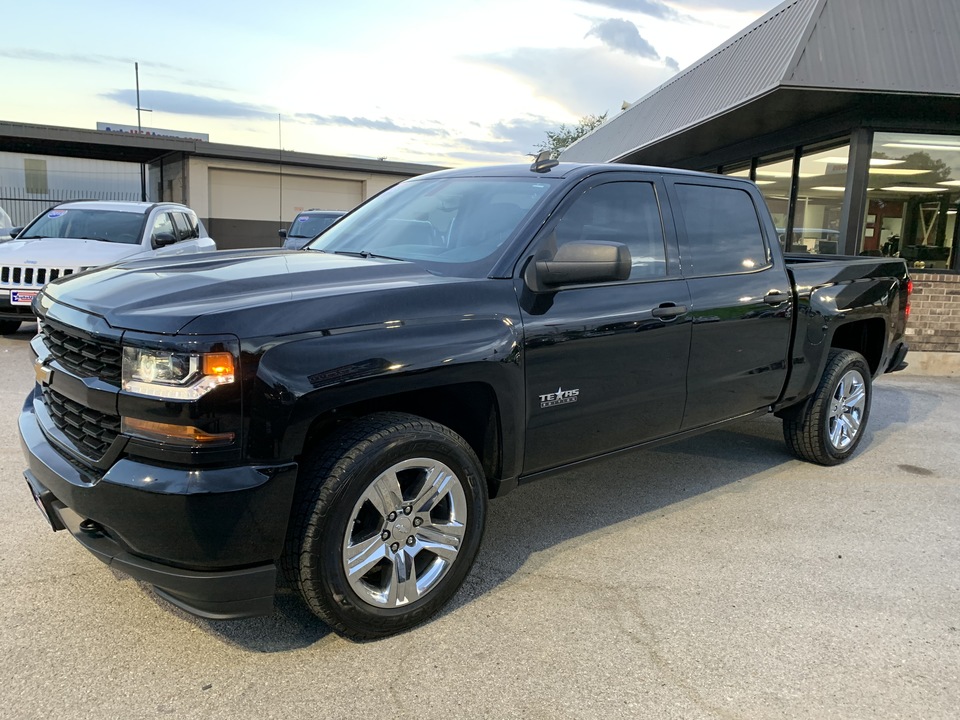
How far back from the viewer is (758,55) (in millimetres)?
9992

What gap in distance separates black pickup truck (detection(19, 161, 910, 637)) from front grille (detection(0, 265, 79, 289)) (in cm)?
588

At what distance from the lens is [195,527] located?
2.49 meters

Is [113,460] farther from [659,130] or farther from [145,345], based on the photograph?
[659,130]

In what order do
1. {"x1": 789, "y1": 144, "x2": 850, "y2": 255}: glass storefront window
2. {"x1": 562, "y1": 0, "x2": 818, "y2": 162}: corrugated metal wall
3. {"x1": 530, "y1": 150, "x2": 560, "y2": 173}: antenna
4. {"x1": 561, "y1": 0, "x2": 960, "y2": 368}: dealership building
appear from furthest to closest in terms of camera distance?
{"x1": 789, "y1": 144, "x2": 850, "y2": 255}: glass storefront window < {"x1": 562, "y1": 0, "x2": 818, "y2": 162}: corrugated metal wall < {"x1": 561, "y1": 0, "x2": 960, "y2": 368}: dealership building < {"x1": 530, "y1": 150, "x2": 560, "y2": 173}: antenna

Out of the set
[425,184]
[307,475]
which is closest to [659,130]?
[425,184]

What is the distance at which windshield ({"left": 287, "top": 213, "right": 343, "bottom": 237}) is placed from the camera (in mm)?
14202

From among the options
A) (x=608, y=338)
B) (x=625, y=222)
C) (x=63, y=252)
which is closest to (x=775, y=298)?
(x=625, y=222)

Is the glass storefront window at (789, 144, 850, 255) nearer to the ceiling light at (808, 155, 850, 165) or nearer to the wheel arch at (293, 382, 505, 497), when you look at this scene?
the ceiling light at (808, 155, 850, 165)

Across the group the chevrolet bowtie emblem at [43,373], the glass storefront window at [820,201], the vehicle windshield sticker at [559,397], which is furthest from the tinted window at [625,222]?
the glass storefront window at [820,201]

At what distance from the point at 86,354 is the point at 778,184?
11.7m

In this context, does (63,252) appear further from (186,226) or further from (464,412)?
(464,412)

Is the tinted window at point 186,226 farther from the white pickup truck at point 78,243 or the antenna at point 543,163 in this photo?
the antenna at point 543,163

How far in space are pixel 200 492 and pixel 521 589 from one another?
5.26ft

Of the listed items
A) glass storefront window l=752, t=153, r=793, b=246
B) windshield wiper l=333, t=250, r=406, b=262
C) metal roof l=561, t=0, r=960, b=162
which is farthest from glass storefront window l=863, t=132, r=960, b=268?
windshield wiper l=333, t=250, r=406, b=262
